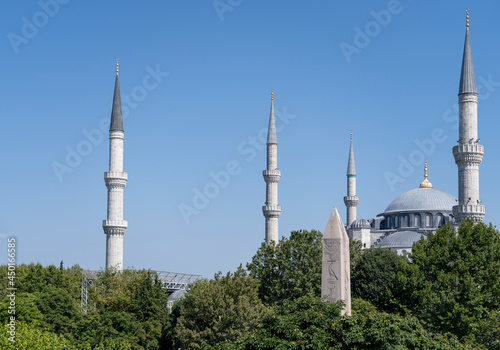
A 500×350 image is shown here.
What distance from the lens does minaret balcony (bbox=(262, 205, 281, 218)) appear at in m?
53.3

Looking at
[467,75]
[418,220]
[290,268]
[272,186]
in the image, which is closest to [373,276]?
[290,268]

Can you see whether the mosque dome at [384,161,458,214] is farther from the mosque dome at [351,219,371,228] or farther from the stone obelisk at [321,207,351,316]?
the stone obelisk at [321,207,351,316]

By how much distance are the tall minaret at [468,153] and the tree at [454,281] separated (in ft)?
21.8

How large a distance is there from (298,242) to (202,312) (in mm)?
8028

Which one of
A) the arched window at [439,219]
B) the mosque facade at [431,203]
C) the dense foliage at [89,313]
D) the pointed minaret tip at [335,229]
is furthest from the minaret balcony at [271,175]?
the pointed minaret tip at [335,229]

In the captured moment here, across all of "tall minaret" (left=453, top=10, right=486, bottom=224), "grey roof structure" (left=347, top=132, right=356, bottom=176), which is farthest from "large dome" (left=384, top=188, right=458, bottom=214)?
"tall minaret" (left=453, top=10, right=486, bottom=224)

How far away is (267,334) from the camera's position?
63.5ft

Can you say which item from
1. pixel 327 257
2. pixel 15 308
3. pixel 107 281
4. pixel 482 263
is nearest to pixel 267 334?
pixel 327 257

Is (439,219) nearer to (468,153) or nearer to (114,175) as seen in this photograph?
(468,153)

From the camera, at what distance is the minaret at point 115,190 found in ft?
156

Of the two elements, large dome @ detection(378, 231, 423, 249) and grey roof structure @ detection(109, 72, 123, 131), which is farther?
large dome @ detection(378, 231, 423, 249)

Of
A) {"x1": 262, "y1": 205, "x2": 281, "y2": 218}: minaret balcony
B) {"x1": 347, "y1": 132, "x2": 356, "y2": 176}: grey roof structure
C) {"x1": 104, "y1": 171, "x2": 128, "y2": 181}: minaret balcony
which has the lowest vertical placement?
{"x1": 262, "y1": 205, "x2": 281, "y2": 218}: minaret balcony

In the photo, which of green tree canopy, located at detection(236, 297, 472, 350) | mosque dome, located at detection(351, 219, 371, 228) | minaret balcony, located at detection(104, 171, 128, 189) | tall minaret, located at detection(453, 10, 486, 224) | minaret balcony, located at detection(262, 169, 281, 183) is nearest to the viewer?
green tree canopy, located at detection(236, 297, 472, 350)

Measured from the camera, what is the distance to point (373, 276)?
40.1 m
